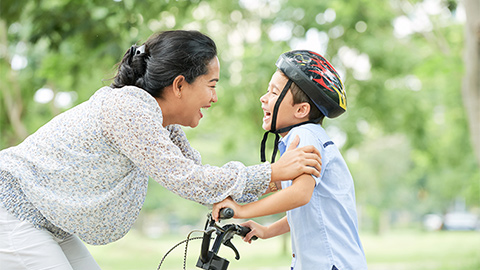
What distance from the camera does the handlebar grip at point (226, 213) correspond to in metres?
2.19

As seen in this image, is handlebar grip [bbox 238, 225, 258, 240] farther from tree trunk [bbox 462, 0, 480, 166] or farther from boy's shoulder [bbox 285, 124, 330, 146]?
tree trunk [bbox 462, 0, 480, 166]

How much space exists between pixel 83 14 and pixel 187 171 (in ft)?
18.1

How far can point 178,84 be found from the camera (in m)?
2.41

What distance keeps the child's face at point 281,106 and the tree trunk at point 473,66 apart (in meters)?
7.12

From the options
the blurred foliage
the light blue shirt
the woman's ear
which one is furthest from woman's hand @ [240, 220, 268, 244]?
the blurred foliage

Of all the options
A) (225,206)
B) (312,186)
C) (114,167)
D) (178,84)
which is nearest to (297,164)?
(312,186)

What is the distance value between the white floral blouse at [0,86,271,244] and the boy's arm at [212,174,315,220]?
47 millimetres

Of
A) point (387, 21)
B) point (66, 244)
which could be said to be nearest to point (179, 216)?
point (387, 21)

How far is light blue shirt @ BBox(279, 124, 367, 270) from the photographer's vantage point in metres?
2.38

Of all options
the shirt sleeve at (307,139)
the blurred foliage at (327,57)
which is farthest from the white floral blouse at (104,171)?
the blurred foliage at (327,57)

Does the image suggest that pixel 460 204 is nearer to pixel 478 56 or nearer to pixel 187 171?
pixel 478 56

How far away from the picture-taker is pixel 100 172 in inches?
89.2

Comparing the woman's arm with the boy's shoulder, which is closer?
the boy's shoulder

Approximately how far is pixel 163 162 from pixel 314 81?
837mm
